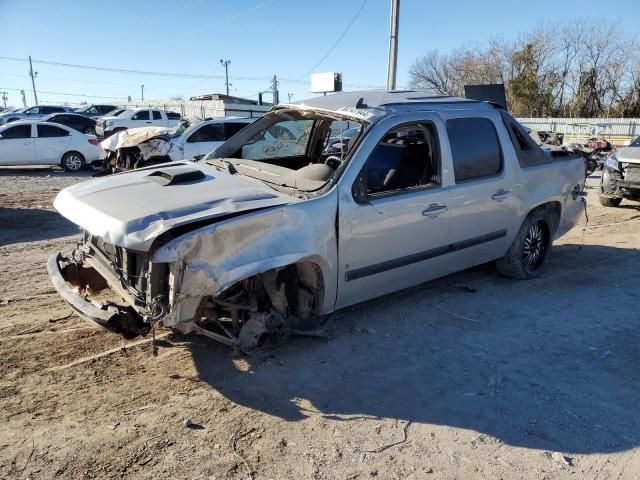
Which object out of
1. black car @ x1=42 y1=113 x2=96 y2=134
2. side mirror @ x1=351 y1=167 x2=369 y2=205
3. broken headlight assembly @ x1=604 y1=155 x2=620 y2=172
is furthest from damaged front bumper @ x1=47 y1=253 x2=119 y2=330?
black car @ x1=42 y1=113 x2=96 y2=134

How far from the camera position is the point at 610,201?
11.2 meters

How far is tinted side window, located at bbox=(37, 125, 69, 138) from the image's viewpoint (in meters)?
15.7

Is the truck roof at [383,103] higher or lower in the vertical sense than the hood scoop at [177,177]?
higher

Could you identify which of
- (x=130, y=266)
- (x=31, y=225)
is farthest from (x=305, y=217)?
(x=31, y=225)

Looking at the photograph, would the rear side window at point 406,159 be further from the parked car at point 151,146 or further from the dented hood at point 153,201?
the parked car at point 151,146

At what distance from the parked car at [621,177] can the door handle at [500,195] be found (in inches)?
268

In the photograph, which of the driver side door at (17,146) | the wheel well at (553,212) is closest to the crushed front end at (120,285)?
the wheel well at (553,212)

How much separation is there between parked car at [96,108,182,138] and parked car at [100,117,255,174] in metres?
11.2

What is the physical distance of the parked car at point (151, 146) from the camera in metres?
12.4

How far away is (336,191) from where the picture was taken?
3.87m

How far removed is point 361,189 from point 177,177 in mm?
1410

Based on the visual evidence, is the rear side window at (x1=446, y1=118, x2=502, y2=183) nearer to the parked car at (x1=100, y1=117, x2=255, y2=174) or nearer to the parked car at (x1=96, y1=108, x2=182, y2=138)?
the parked car at (x1=100, y1=117, x2=255, y2=174)

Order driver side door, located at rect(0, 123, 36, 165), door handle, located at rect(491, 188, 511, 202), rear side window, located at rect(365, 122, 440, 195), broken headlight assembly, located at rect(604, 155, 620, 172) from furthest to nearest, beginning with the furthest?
driver side door, located at rect(0, 123, 36, 165), broken headlight assembly, located at rect(604, 155, 620, 172), door handle, located at rect(491, 188, 511, 202), rear side window, located at rect(365, 122, 440, 195)

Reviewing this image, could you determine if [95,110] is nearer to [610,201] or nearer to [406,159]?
[610,201]
